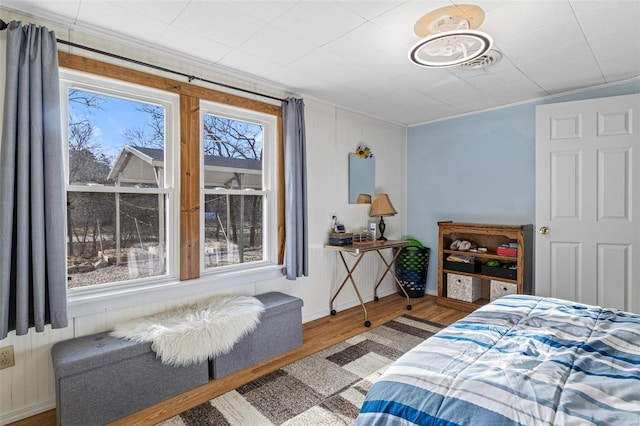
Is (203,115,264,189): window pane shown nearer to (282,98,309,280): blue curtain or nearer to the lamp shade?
(282,98,309,280): blue curtain

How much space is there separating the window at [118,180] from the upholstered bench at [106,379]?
49cm

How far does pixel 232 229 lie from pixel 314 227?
90 centimetres

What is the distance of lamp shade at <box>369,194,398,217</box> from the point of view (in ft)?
12.7

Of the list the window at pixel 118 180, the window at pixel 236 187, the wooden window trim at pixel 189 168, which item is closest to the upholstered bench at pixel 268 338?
the window at pixel 236 187

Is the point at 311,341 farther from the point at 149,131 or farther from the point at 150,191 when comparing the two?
the point at 149,131

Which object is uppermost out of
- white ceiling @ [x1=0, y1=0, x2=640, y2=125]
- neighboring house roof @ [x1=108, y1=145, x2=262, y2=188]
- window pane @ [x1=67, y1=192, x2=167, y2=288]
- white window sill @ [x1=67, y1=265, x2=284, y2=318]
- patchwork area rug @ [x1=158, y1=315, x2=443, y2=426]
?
white ceiling @ [x1=0, y1=0, x2=640, y2=125]

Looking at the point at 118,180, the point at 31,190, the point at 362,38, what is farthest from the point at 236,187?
the point at 362,38

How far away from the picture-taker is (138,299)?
2291 mm

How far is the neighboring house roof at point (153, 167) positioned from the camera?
7.64 ft

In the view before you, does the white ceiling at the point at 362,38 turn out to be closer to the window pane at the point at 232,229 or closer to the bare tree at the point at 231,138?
the bare tree at the point at 231,138

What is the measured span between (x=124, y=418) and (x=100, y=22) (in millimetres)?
2335

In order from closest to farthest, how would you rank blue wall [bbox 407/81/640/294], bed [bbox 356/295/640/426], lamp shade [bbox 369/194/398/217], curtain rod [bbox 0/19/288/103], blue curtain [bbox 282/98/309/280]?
1. bed [bbox 356/295/640/426]
2. curtain rod [bbox 0/19/288/103]
3. blue curtain [bbox 282/98/309/280]
4. blue wall [bbox 407/81/640/294]
5. lamp shade [bbox 369/194/398/217]

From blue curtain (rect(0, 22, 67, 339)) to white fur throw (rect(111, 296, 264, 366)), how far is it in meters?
0.45

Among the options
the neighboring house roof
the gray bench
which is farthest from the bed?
the neighboring house roof
